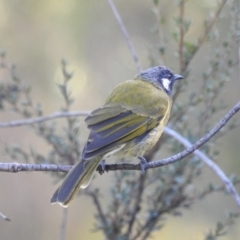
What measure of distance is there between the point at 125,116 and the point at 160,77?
2.48ft

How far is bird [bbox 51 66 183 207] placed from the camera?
3.34 meters

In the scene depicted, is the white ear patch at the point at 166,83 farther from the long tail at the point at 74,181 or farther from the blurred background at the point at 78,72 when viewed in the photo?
the blurred background at the point at 78,72

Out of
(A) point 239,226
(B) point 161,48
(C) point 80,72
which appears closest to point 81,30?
(C) point 80,72

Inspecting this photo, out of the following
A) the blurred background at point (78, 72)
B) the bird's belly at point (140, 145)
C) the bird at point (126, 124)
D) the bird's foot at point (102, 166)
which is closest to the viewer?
the bird at point (126, 124)

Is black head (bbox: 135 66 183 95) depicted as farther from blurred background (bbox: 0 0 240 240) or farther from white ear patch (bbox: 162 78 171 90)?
blurred background (bbox: 0 0 240 240)

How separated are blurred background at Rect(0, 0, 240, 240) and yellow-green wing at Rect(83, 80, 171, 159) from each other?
1.80m

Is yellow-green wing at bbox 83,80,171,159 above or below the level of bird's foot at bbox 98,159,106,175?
above

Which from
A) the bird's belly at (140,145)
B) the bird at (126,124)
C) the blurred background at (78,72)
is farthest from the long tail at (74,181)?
the blurred background at (78,72)

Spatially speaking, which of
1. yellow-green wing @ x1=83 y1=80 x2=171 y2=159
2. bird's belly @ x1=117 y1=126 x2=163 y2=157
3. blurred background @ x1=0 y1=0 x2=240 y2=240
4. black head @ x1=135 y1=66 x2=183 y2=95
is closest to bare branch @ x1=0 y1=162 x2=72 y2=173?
yellow-green wing @ x1=83 y1=80 x2=171 y2=159

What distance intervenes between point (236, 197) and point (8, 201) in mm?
3366

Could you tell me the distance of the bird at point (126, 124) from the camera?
3.34 m

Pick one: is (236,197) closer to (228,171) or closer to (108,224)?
(108,224)

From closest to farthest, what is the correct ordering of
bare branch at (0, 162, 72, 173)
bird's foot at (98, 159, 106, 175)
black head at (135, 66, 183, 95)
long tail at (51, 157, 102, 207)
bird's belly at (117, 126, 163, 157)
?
bare branch at (0, 162, 72, 173) → long tail at (51, 157, 102, 207) → bird's foot at (98, 159, 106, 175) → bird's belly at (117, 126, 163, 157) → black head at (135, 66, 183, 95)

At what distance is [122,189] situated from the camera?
4.22 metres
